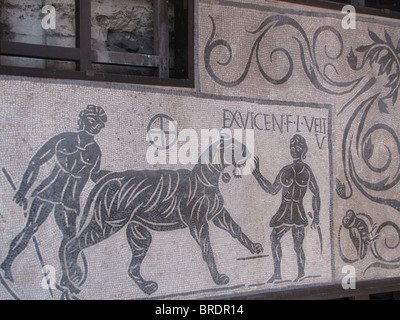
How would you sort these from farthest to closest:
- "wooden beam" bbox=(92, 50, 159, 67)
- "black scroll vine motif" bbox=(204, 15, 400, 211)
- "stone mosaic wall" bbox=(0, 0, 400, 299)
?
"black scroll vine motif" bbox=(204, 15, 400, 211)
"wooden beam" bbox=(92, 50, 159, 67)
"stone mosaic wall" bbox=(0, 0, 400, 299)

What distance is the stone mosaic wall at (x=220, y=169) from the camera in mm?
1577

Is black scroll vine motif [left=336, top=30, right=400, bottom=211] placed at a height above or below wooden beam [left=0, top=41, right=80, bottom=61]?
below

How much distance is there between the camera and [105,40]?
6.44 ft

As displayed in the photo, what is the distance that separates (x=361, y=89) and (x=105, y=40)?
1.08 metres

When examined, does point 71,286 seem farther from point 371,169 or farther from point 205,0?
point 371,169

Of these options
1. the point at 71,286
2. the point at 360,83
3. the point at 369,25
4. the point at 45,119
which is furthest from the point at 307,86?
the point at 71,286

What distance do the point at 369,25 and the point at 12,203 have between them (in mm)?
1606

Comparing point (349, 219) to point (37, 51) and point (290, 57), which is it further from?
point (37, 51)

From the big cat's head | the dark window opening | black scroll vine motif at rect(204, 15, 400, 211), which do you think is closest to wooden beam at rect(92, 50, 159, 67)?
the dark window opening

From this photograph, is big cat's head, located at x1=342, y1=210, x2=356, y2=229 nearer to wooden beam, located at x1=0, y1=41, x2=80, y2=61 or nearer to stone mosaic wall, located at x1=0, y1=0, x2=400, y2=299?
stone mosaic wall, located at x1=0, y1=0, x2=400, y2=299

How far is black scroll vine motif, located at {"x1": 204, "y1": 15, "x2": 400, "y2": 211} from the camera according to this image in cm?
204

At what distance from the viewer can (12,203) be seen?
5.01 ft

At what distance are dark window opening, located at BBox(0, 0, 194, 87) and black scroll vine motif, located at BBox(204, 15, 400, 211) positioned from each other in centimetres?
31

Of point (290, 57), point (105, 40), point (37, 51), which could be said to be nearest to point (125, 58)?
point (105, 40)
